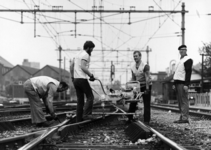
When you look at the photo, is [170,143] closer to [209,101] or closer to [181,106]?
[181,106]

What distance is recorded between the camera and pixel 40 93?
8664 millimetres

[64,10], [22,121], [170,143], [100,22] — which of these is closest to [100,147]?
[170,143]

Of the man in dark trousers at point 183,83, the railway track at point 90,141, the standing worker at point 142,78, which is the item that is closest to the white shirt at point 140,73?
the standing worker at point 142,78

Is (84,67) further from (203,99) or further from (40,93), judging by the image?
(203,99)

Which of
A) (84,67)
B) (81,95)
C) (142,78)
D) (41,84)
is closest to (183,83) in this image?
(142,78)

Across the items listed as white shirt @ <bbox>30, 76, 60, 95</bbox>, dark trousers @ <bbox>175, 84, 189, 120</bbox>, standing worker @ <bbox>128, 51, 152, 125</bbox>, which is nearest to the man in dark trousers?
dark trousers @ <bbox>175, 84, 189, 120</bbox>

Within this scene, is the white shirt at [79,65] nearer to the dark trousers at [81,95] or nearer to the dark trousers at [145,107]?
the dark trousers at [81,95]

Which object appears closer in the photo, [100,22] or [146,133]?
[146,133]

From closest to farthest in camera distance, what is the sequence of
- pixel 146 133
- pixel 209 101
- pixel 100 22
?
pixel 146 133
pixel 100 22
pixel 209 101

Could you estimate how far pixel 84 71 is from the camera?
7.90 meters

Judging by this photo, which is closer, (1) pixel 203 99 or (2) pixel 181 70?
(2) pixel 181 70

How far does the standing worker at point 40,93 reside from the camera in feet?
27.6

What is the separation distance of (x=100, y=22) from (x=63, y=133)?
2017 cm

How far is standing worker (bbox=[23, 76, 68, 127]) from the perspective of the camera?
8409mm
